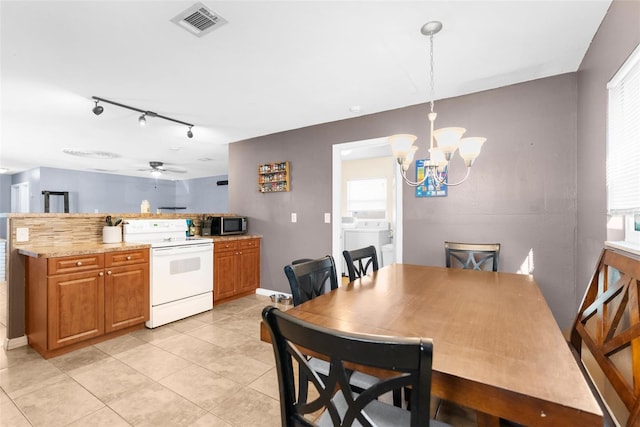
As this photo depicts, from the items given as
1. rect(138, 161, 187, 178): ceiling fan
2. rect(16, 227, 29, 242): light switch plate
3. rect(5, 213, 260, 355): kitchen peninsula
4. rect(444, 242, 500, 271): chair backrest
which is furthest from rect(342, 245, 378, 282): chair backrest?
rect(138, 161, 187, 178): ceiling fan

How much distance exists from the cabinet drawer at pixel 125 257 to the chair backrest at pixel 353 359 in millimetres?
2594

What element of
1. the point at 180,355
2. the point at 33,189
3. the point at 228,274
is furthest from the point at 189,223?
the point at 33,189

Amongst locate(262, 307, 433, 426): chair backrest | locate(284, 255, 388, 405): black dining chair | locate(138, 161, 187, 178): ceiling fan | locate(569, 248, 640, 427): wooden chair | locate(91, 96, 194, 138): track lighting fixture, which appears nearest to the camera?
locate(262, 307, 433, 426): chair backrest

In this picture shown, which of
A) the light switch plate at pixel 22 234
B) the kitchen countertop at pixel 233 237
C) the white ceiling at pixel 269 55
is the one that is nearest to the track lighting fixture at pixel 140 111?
the white ceiling at pixel 269 55

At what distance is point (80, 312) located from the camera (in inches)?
101

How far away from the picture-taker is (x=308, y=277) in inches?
68.1

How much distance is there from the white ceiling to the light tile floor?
2361 mm

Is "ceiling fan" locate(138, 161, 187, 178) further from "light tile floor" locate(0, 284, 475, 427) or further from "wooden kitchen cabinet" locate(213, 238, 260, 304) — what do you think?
"light tile floor" locate(0, 284, 475, 427)

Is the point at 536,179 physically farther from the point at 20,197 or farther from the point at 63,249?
the point at 20,197

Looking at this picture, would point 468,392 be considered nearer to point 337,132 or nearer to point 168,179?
point 337,132

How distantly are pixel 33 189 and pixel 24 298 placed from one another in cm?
633

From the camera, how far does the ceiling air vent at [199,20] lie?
1.75m

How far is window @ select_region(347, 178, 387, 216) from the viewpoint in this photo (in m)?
5.93

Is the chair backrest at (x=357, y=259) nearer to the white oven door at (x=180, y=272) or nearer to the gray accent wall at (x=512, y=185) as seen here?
the gray accent wall at (x=512, y=185)
